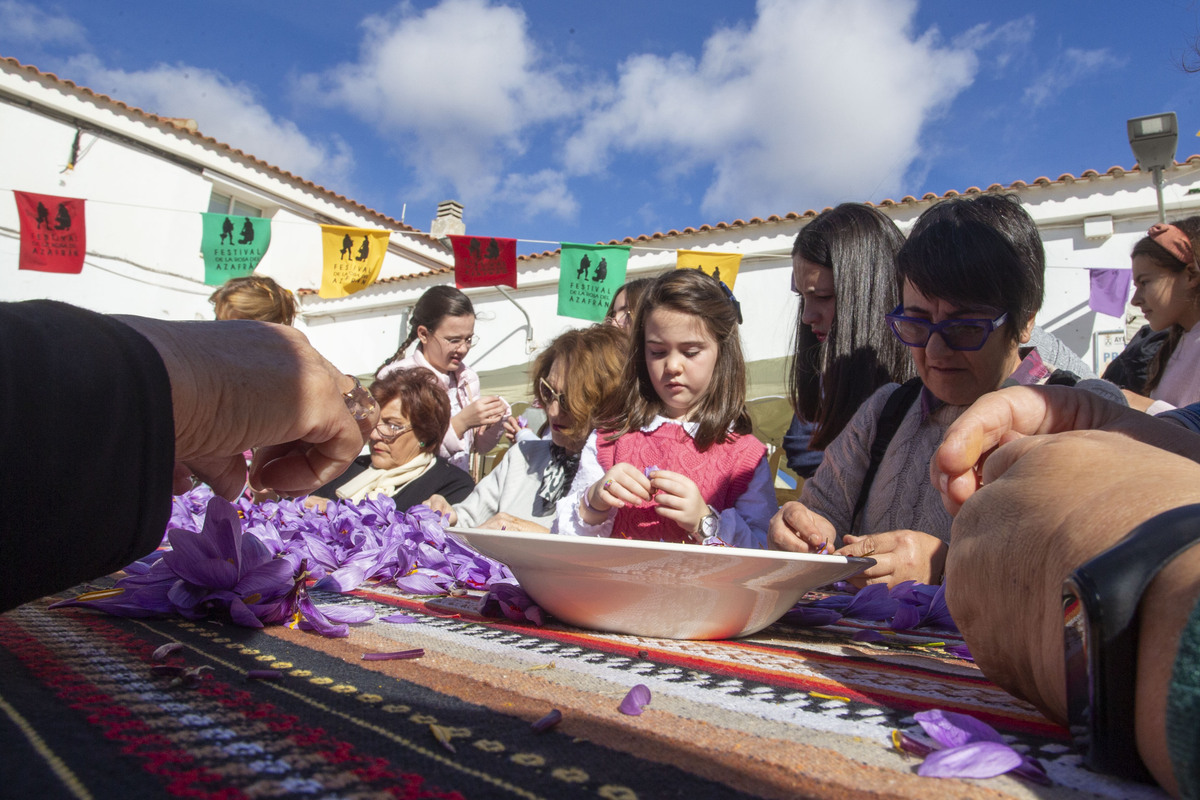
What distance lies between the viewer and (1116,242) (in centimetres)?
791

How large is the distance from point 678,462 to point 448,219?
14.1 m

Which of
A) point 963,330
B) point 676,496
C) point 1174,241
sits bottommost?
point 676,496

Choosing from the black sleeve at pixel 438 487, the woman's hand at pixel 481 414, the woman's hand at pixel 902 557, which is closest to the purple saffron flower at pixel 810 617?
the woman's hand at pixel 902 557

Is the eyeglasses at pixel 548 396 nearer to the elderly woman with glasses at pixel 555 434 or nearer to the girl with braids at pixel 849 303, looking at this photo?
the elderly woman with glasses at pixel 555 434

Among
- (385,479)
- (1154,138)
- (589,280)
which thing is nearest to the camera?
(385,479)

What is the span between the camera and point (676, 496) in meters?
1.80

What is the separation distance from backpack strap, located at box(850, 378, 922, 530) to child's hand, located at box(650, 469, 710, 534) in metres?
0.54

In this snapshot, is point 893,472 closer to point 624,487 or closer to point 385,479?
point 624,487

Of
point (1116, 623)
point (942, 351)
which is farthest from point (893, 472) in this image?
point (1116, 623)

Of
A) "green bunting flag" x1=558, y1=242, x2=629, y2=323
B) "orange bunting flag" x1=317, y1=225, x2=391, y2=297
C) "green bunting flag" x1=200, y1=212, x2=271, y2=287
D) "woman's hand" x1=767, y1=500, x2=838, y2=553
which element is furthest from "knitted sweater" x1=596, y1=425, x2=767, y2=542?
"green bunting flag" x1=200, y1=212, x2=271, y2=287

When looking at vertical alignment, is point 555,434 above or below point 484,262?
below

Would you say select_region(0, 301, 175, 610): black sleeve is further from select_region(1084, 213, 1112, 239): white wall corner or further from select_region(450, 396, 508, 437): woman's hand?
select_region(1084, 213, 1112, 239): white wall corner

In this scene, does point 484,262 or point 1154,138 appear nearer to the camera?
point 1154,138

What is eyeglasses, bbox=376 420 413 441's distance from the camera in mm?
3541
